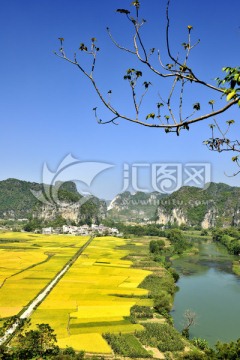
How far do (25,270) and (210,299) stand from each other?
18759mm

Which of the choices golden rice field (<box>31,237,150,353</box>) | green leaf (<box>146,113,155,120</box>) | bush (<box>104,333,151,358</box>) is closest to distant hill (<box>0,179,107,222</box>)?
golden rice field (<box>31,237,150,353</box>)

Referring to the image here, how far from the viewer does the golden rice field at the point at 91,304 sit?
1777cm

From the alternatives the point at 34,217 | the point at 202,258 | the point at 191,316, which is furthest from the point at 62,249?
the point at 34,217

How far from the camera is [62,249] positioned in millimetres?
52062

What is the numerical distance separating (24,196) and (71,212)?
3229cm

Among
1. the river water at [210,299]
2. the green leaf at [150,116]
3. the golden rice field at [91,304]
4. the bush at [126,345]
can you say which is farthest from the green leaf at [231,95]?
the river water at [210,299]

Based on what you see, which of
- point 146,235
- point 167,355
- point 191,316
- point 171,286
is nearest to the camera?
point 167,355

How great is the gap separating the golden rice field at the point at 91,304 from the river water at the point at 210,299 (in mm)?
3232

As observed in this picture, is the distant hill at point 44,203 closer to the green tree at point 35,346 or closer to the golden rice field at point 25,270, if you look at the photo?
the golden rice field at point 25,270

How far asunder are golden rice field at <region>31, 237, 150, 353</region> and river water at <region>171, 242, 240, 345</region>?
323 centimetres

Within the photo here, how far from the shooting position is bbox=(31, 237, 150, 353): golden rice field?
1777 centimetres

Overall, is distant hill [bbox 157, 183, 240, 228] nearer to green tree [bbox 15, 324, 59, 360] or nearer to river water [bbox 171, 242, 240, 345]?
river water [bbox 171, 242, 240, 345]

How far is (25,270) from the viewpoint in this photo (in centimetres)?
3547

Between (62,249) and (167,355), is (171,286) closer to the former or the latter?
(167,355)
